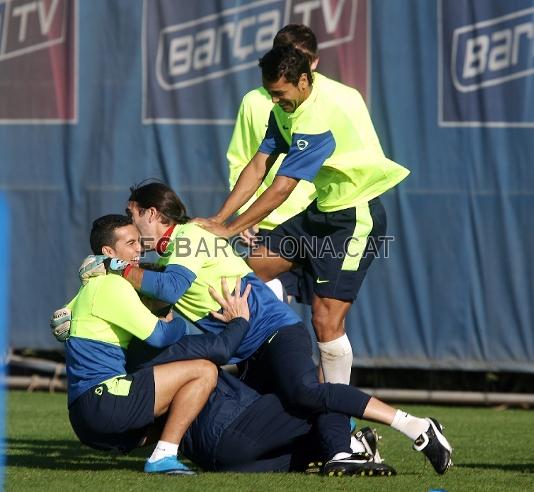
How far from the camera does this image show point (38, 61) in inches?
367

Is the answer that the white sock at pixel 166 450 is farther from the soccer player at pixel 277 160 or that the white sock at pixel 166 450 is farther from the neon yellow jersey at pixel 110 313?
the soccer player at pixel 277 160

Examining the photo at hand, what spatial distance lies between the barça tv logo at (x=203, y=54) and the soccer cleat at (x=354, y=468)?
3963mm

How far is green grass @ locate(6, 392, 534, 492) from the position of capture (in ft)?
17.7

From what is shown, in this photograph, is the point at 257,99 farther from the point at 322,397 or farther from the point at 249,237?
the point at 322,397

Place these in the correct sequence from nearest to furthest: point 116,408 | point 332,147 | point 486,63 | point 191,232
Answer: point 116,408 < point 191,232 < point 332,147 < point 486,63

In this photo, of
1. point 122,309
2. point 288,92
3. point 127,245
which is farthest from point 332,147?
point 122,309

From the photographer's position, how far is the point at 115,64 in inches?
364

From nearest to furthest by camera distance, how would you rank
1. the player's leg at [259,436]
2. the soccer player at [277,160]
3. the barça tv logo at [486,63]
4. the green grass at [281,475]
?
the green grass at [281,475] → the player's leg at [259,436] → the soccer player at [277,160] → the barça tv logo at [486,63]

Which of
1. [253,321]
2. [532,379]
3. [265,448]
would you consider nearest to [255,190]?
[253,321]

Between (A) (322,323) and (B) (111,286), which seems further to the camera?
(A) (322,323)

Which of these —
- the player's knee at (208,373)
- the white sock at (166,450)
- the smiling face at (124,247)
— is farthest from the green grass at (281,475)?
the smiling face at (124,247)

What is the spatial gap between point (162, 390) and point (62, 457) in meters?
1.17

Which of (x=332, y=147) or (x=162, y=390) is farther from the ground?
(x=332, y=147)

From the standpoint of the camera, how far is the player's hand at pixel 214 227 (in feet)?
19.8
